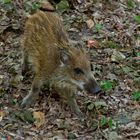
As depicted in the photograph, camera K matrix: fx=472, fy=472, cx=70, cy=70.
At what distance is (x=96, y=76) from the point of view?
7402 millimetres

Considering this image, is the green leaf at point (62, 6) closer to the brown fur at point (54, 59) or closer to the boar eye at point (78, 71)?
the brown fur at point (54, 59)

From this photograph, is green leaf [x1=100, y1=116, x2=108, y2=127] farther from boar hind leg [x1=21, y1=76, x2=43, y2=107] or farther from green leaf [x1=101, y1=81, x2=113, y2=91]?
boar hind leg [x1=21, y1=76, x2=43, y2=107]

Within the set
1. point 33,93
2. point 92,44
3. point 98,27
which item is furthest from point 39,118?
point 98,27

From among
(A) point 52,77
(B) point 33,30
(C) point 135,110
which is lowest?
(C) point 135,110

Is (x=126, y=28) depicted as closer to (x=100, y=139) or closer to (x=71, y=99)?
(x=71, y=99)

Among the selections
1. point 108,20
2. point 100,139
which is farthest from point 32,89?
point 108,20

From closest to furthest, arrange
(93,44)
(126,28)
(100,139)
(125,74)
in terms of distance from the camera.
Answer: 1. (100,139)
2. (125,74)
3. (93,44)
4. (126,28)

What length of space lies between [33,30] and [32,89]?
0.91 m

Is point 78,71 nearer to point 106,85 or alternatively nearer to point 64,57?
point 64,57

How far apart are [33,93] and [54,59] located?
0.60 meters

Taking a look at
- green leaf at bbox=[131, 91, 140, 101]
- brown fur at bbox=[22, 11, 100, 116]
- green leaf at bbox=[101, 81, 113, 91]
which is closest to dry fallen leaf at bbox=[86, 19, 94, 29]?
brown fur at bbox=[22, 11, 100, 116]

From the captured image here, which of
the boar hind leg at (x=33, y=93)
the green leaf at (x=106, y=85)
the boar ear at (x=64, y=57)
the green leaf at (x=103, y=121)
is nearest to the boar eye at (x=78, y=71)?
the boar ear at (x=64, y=57)

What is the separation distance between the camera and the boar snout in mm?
6180

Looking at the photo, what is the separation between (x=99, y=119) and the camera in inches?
253
